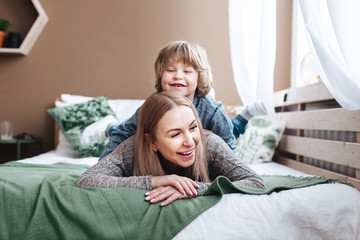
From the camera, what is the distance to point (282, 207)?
3.33 feet

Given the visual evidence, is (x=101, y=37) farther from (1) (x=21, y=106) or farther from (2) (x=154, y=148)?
(2) (x=154, y=148)

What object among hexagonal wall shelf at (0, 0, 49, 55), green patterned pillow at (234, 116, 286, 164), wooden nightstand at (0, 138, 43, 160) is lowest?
wooden nightstand at (0, 138, 43, 160)

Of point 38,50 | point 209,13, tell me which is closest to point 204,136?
point 209,13

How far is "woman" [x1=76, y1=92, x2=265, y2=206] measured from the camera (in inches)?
42.7

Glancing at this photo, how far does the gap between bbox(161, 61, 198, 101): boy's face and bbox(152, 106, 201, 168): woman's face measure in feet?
1.04

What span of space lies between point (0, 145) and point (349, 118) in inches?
109

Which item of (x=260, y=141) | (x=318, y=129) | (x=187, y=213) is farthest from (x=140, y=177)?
(x=260, y=141)

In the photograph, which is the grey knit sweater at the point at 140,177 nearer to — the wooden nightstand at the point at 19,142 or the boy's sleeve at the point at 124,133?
the boy's sleeve at the point at 124,133

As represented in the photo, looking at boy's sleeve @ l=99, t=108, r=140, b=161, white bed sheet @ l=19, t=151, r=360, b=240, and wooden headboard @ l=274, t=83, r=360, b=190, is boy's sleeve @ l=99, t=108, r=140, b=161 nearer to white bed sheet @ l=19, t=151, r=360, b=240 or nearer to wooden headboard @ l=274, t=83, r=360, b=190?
white bed sheet @ l=19, t=151, r=360, b=240

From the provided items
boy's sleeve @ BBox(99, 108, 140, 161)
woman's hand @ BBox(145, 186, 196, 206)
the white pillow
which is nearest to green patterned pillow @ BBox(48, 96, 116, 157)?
the white pillow

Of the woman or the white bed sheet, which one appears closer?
the white bed sheet

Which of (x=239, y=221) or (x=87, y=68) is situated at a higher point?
(x=87, y=68)

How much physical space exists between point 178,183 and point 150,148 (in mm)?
204

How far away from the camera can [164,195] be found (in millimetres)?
1005
